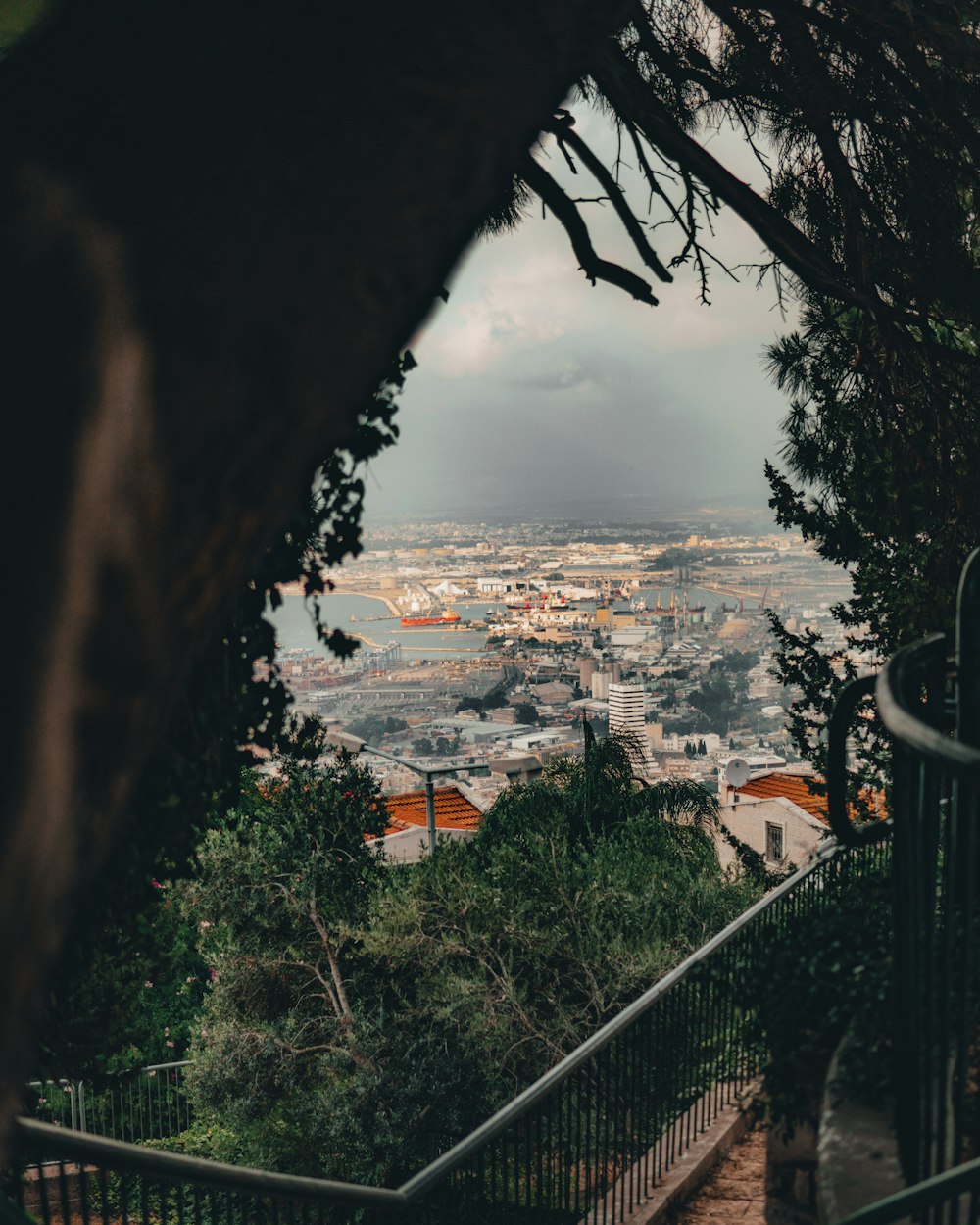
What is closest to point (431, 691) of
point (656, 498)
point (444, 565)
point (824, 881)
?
point (444, 565)

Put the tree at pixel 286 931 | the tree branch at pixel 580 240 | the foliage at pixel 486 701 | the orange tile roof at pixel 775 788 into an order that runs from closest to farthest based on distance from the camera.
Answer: the tree branch at pixel 580 240, the tree at pixel 286 931, the orange tile roof at pixel 775 788, the foliage at pixel 486 701

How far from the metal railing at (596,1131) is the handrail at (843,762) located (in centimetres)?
55

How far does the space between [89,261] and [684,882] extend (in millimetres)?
20389

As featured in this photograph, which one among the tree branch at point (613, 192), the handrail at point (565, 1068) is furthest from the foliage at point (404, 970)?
the tree branch at point (613, 192)

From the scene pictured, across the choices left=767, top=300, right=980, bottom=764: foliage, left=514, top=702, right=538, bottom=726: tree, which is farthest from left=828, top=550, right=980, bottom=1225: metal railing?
left=514, top=702, right=538, bottom=726: tree

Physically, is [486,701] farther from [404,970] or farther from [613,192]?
[613,192]

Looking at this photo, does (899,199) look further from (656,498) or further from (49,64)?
(656,498)

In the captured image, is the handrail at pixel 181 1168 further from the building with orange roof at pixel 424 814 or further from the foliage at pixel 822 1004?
the building with orange roof at pixel 424 814

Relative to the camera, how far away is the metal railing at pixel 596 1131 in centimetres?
326

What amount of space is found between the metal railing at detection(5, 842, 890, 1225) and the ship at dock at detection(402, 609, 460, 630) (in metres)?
57.9

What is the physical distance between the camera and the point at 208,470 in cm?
128

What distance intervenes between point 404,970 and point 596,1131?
16060 millimetres

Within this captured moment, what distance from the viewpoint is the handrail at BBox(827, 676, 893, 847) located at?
267 cm

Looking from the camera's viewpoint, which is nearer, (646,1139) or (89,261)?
(89,261)
